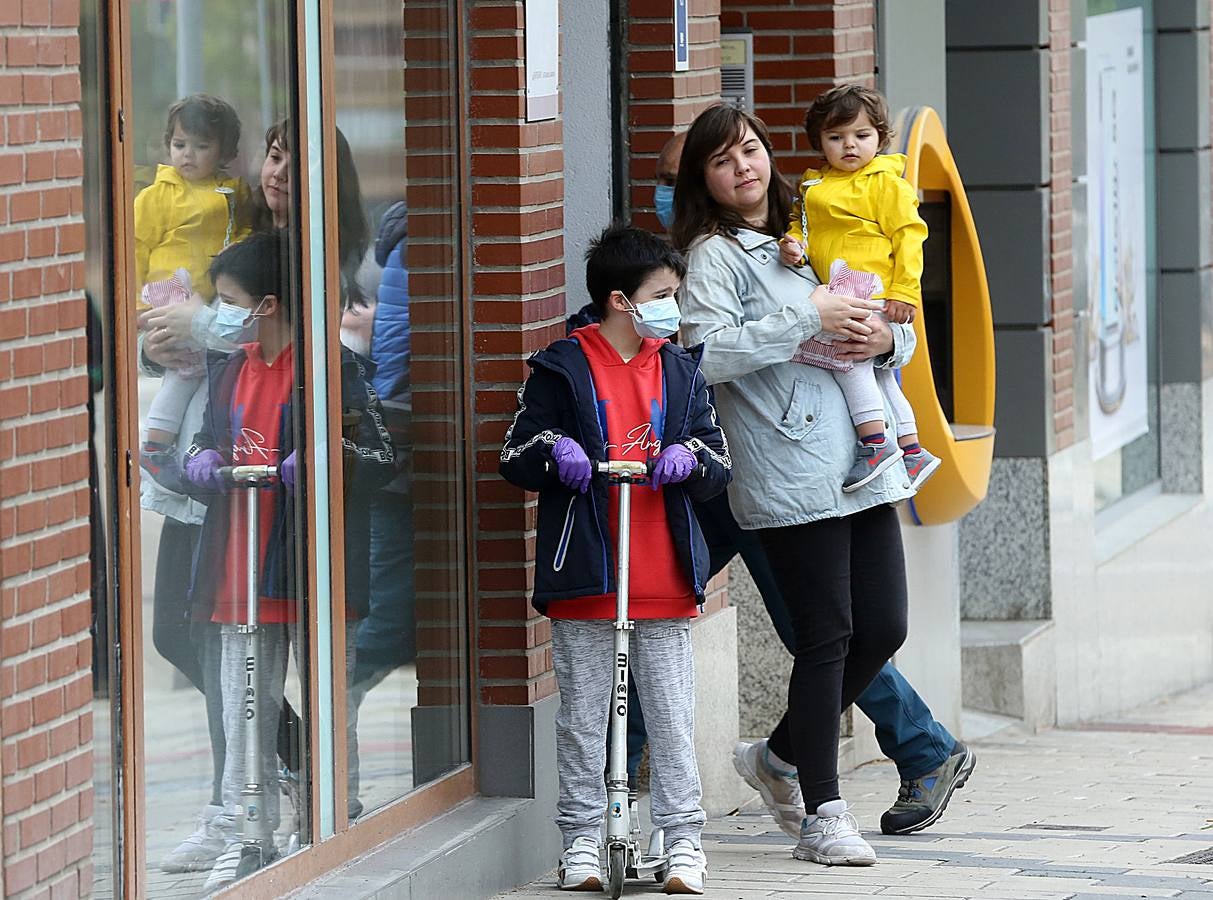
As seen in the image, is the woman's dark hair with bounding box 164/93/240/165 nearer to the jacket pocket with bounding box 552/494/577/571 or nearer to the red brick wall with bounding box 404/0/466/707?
the red brick wall with bounding box 404/0/466/707

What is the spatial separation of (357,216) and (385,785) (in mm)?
1372

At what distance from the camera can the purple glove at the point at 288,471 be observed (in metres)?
4.92

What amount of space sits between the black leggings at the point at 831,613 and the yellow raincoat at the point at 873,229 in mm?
640

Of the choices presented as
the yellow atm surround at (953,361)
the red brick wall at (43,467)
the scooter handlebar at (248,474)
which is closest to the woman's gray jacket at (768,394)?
the scooter handlebar at (248,474)

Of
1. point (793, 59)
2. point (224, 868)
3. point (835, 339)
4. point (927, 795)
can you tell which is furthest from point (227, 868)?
point (793, 59)

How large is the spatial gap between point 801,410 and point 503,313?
2.67 feet

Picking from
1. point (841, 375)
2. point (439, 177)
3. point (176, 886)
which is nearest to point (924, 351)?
point (841, 375)

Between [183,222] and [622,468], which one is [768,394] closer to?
[622,468]

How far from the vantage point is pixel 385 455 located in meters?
5.46

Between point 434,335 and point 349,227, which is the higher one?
point 349,227

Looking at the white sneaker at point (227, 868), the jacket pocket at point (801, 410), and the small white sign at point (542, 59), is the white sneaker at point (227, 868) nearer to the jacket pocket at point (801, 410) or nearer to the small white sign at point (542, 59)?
the jacket pocket at point (801, 410)

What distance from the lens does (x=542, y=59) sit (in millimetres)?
5871

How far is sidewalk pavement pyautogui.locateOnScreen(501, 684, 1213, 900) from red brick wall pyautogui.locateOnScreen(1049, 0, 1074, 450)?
181cm

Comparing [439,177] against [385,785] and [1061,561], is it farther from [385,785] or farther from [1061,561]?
[1061,561]
